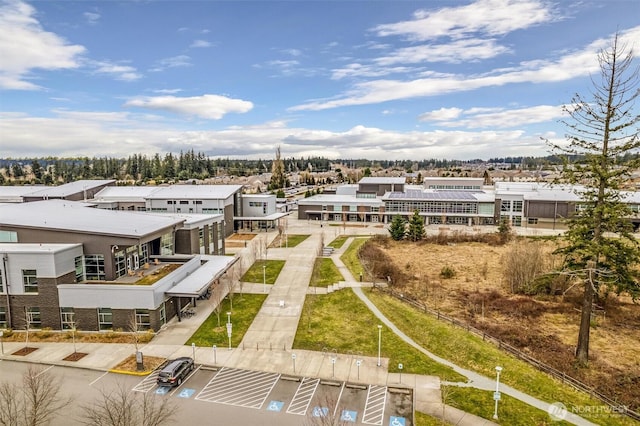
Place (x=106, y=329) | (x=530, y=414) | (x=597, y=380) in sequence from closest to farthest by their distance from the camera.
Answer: (x=530, y=414)
(x=597, y=380)
(x=106, y=329)

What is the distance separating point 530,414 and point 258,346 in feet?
59.5

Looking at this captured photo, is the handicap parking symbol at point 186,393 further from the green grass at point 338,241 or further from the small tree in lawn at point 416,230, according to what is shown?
the small tree in lawn at point 416,230

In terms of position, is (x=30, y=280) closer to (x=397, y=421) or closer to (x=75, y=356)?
(x=75, y=356)

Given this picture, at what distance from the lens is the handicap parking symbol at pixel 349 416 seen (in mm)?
21150

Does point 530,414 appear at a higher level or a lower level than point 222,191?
lower

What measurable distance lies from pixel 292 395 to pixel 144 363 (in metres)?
10.8

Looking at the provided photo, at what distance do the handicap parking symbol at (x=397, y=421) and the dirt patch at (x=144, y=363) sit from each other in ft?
51.0

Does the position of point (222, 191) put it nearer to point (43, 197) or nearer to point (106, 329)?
point (43, 197)

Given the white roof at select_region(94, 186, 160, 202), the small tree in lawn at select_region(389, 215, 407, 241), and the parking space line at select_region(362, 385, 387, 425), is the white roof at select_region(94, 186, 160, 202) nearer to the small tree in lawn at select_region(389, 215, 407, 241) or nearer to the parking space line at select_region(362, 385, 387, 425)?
the small tree in lawn at select_region(389, 215, 407, 241)

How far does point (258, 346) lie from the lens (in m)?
30.3

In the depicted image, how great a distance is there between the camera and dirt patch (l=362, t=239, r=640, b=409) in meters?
27.1

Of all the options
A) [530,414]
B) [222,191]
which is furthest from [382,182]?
[530,414]

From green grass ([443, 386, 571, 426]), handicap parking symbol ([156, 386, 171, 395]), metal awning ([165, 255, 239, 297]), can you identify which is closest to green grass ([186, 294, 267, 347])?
metal awning ([165, 255, 239, 297])

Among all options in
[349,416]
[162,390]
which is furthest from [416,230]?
[162,390]
